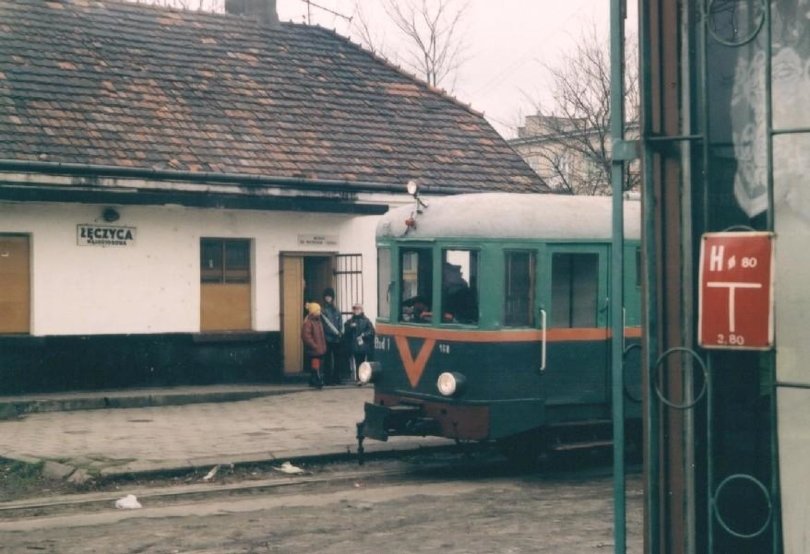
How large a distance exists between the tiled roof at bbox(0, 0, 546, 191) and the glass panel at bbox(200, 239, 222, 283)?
4.07 ft

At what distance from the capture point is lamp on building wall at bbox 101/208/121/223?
18500mm

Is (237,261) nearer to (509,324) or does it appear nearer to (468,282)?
(468,282)

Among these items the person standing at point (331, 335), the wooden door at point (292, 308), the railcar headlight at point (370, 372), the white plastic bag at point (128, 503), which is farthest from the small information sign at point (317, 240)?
the white plastic bag at point (128, 503)

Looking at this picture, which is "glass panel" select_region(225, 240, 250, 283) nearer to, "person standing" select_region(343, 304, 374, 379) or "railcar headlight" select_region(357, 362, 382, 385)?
"person standing" select_region(343, 304, 374, 379)

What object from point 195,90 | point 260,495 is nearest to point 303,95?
point 195,90

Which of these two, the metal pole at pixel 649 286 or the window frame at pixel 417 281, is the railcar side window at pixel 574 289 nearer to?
the window frame at pixel 417 281

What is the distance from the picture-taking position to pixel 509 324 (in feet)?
39.2

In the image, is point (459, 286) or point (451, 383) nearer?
point (451, 383)

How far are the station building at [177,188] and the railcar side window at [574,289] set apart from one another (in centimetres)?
835

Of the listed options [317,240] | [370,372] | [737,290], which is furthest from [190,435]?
[737,290]

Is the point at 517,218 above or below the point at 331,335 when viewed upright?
above

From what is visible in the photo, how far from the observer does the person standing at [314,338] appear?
19312mm

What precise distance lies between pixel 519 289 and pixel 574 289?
1.96ft

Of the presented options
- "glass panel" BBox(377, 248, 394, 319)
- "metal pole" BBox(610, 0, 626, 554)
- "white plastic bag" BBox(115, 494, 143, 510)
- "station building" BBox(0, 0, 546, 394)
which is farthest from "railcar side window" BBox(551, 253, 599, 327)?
"station building" BBox(0, 0, 546, 394)
